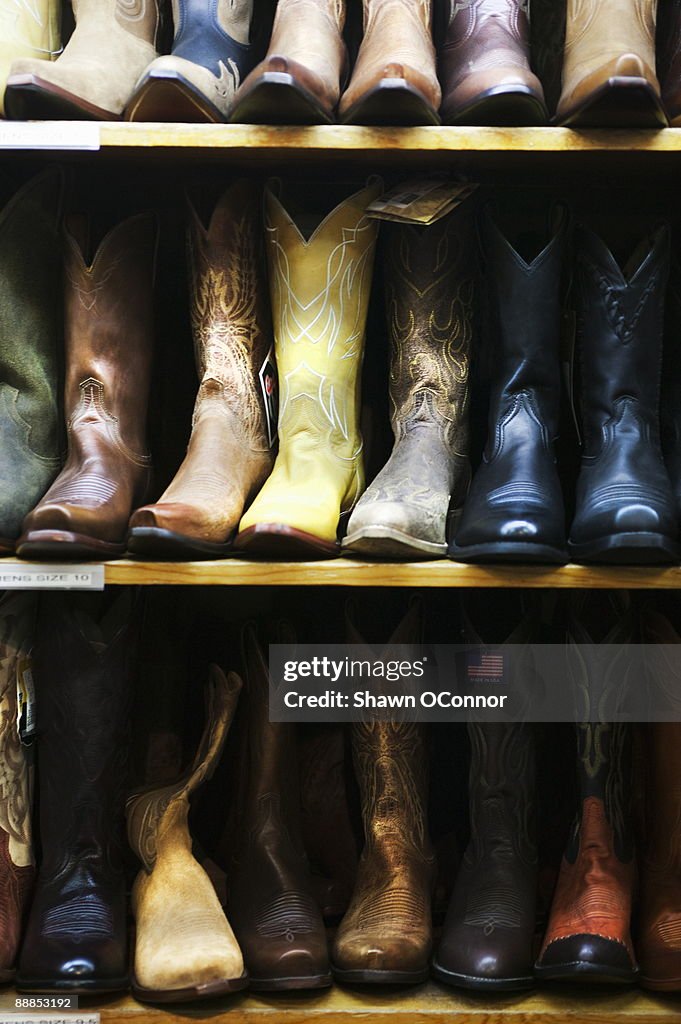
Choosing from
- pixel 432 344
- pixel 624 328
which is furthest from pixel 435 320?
pixel 624 328

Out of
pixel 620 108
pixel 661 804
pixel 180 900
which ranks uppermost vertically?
pixel 620 108

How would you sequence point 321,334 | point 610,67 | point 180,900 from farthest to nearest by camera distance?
1. point 321,334
2. point 180,900
3. point 610,67

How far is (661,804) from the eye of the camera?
4.66 ft

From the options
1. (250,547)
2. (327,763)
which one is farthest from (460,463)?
(327,763)

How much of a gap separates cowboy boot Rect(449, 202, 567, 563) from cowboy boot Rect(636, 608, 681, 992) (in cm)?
27

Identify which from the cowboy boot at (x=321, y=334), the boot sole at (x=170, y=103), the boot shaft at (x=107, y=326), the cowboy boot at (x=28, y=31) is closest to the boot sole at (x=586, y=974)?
the cowboy boot at (x=321, y=334)

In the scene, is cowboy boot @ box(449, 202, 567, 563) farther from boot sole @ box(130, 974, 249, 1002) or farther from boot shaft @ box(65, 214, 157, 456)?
boot sole @ box(130, 974, 249, 1002)

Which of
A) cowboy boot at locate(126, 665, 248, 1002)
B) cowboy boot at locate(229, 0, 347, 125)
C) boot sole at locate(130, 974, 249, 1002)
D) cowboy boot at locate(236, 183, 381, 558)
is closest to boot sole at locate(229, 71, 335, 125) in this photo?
cowboy boot at locate(229, 0, 347, 125)

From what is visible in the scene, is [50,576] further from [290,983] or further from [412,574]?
[290,983]

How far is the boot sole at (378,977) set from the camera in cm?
130

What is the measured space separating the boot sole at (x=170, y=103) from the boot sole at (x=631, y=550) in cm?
71

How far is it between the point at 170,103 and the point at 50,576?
612 mm

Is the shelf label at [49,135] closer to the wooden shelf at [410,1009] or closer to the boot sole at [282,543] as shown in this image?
the boot sole at [282,543]

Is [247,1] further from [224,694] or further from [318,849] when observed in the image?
[318,849]
